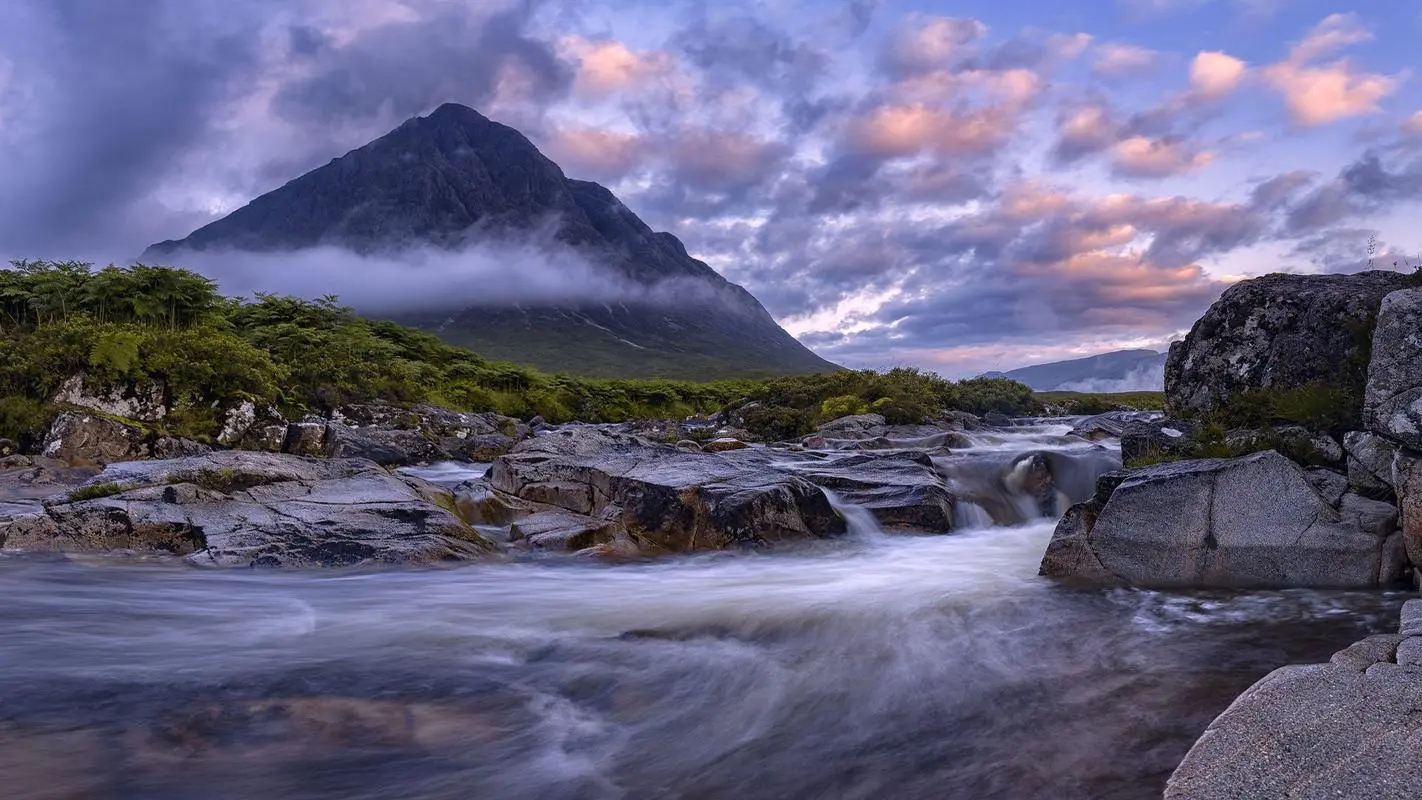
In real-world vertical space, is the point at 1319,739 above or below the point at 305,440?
below

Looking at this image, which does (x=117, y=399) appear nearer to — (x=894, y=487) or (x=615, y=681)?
(x=615, y=681)

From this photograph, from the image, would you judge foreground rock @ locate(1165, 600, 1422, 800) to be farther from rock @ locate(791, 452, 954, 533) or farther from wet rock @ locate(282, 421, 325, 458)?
wet rock @ locate(282, 421, 325, 458)

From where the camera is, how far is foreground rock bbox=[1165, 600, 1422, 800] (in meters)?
3.26

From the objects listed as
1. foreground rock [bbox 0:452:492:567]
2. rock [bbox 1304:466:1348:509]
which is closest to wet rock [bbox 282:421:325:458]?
foreground rock [bbox 0:452:492:567]

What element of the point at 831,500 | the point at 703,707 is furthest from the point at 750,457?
the point at 703,707

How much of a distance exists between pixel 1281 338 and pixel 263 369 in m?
22.3

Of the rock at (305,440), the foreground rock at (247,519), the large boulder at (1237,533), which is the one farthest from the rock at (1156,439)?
the rock at (305,440)

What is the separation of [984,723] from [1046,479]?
10.6 m

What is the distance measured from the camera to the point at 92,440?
16.2 m

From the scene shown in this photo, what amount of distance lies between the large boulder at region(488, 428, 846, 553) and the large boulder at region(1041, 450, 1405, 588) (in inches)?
177

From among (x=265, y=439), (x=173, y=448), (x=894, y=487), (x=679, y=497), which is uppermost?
(x=265, y=439)

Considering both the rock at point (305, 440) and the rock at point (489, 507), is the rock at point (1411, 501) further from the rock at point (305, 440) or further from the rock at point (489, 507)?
the rock at point (305, 440)

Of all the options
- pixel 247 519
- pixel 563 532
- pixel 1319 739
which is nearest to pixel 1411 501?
pixel 1319 739

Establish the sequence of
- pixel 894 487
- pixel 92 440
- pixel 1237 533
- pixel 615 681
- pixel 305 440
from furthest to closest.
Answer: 1. pixel 305 440
2. pixel 92 440
3. pixel 894 487
4. pixel 1237 533
5. pixel 615 681
